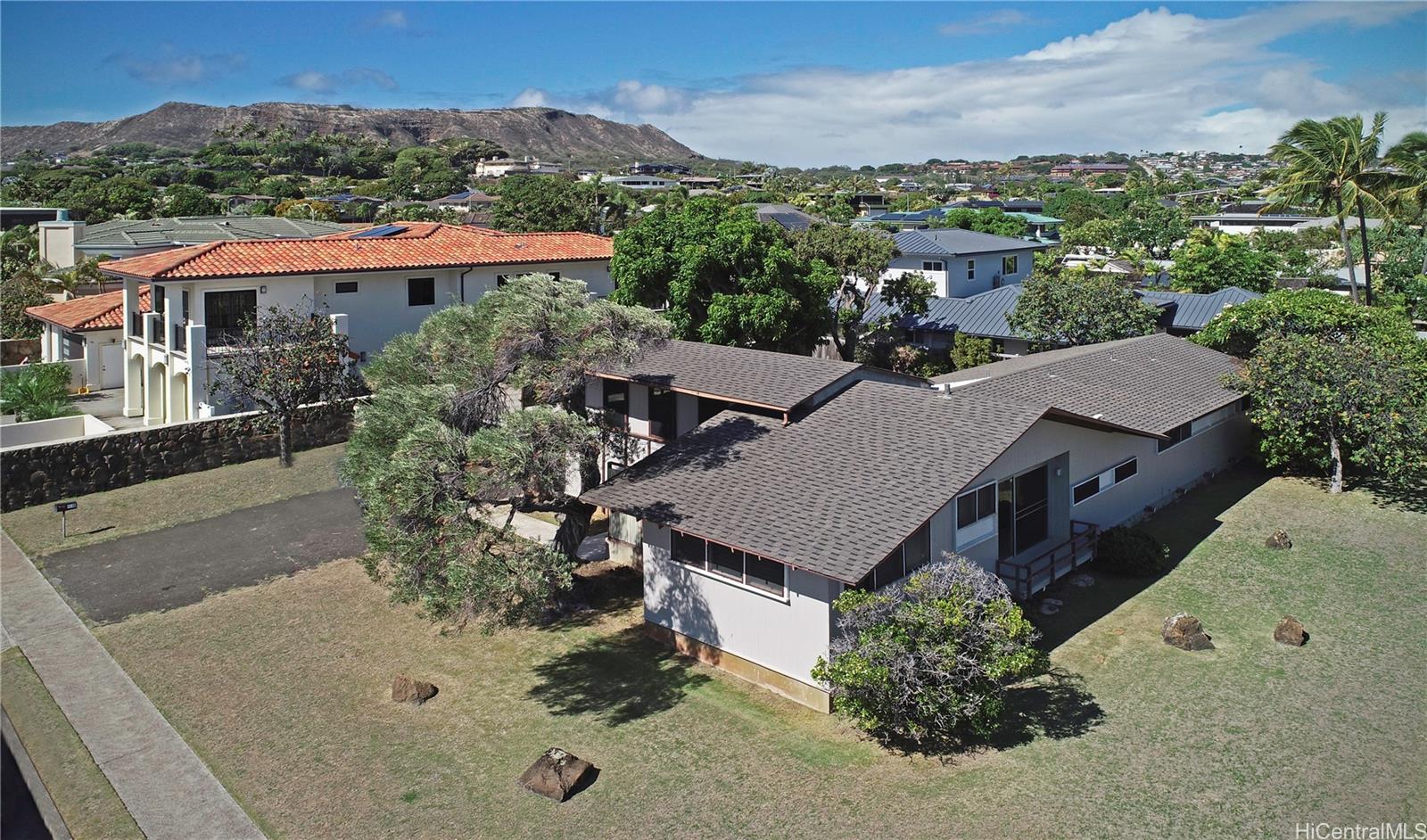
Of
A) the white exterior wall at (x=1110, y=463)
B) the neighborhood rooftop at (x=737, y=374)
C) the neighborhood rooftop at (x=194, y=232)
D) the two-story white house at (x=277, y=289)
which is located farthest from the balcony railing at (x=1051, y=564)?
the neighborhood rooftop at (x=194, y=232)

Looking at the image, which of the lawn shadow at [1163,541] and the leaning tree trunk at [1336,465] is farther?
the leaning tree trunk at [1336,465]

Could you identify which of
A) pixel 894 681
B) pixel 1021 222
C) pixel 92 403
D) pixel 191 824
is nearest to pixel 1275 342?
pixel 894 681

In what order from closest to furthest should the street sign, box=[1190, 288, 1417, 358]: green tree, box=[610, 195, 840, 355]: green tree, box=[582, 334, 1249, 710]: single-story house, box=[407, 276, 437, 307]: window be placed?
box=[582, 334, 1249, 710]: single-story house, the street sign, box=[1190, 288, 1417, 358]: green tree, box=[610, 195, 840, 355]: green tree, box=[407, 276, 437, 307]: window

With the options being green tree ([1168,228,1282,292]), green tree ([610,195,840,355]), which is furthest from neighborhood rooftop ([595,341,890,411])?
green tree ([1168,228,1282,292])

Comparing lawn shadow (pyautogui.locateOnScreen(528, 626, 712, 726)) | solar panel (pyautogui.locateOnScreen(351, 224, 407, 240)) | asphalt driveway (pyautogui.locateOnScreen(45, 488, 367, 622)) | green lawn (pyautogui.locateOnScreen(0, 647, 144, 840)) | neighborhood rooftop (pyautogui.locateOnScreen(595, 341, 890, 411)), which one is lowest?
green lawn (pyautogui.locateOnScreen(0, 647, 144, 840))

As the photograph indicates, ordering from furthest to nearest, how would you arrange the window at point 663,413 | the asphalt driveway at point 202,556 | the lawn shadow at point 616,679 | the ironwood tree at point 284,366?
the ironwood tree at point 284,366
the window at point 663,413
the asphalt driveway at point 202,556
the lawn shadow at point 616,679

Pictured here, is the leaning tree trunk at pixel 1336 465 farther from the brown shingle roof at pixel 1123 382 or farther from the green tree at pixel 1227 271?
the green tree at pixel 1227 271

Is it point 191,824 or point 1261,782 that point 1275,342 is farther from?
point 191,824

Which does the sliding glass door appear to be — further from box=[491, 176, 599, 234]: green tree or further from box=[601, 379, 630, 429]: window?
box=[491, 176, 599, 234]: green tree

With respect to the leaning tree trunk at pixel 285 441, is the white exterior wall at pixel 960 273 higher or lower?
higher
